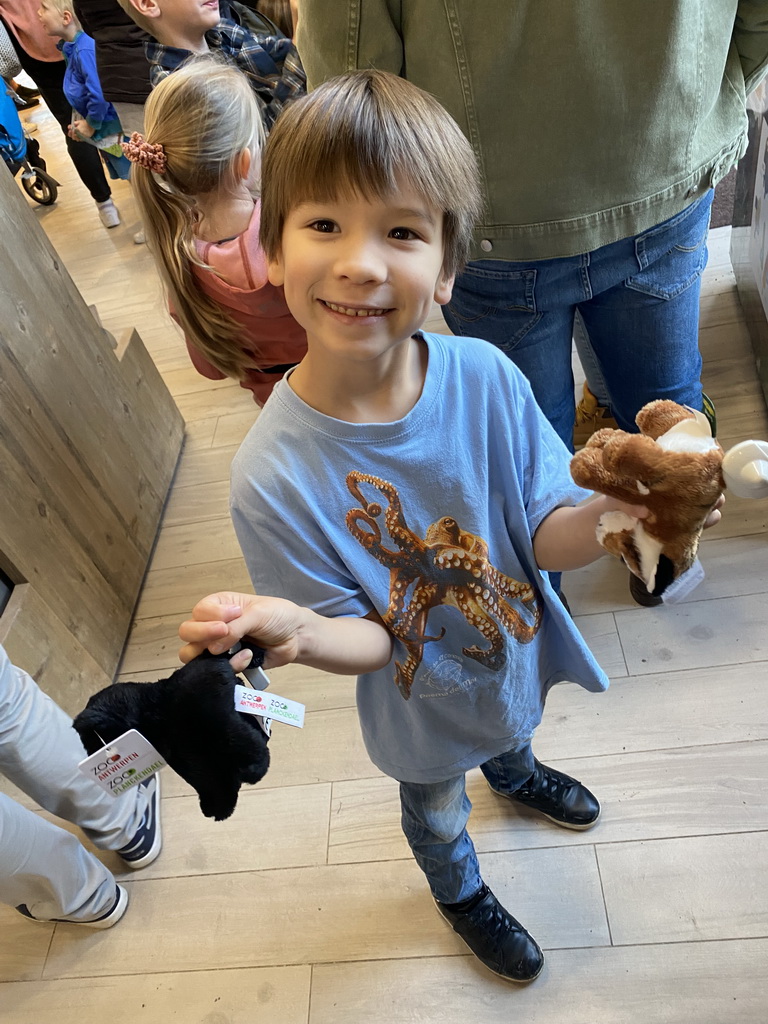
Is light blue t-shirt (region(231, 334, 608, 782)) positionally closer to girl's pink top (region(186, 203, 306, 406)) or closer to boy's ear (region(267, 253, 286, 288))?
boy's ear (region(267, 253, 286, 288))

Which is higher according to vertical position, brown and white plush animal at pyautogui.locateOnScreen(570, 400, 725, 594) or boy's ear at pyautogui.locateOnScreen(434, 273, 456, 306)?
boy's ear at pyautogui.locateOnScreen(434, 273, 456, 306)

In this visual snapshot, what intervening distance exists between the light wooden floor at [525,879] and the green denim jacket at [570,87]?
0.88 m

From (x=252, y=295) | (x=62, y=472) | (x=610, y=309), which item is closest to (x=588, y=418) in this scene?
(x=610, y=309)

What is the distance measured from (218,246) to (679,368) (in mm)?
870

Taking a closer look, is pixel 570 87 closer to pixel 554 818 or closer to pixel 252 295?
pixel 252 295

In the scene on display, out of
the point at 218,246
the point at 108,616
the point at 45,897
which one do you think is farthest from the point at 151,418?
the point at 45,897

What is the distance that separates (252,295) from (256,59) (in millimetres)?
893

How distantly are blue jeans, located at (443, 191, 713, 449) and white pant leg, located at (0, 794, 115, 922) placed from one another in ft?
3.41

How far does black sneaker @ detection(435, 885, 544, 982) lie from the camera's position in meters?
1.17

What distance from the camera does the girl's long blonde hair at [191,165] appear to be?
4.55 ft

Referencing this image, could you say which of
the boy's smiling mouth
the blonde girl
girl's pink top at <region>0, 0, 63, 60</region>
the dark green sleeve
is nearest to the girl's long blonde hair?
the blonde girl

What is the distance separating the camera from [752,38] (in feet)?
3.25

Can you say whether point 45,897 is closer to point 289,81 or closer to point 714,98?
point 714,98

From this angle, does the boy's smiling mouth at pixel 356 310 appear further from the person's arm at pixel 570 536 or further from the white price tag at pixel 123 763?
the white price tag at pixel 123 763
